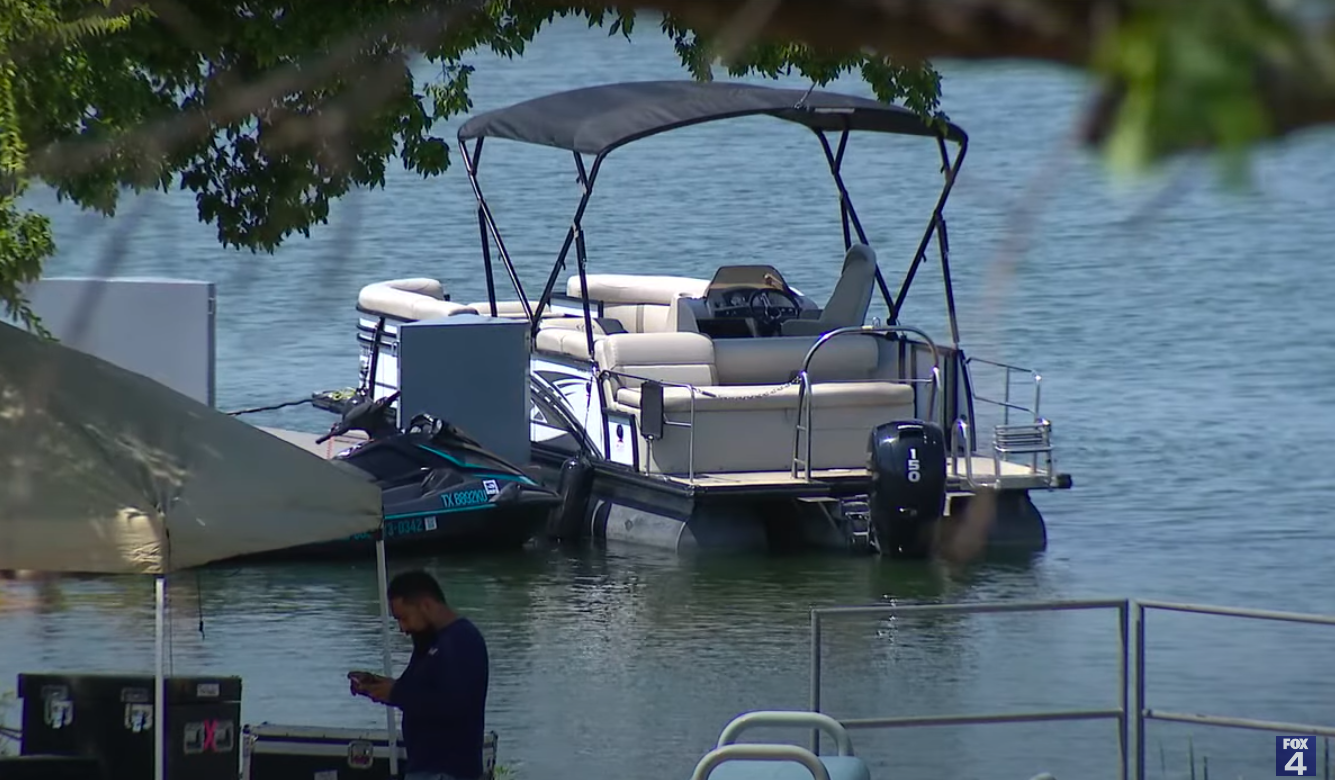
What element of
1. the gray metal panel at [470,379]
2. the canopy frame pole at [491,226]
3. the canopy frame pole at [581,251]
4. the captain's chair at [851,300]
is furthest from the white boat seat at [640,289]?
the gray metal panel at [470,379]

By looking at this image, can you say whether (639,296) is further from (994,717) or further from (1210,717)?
(1210,717)

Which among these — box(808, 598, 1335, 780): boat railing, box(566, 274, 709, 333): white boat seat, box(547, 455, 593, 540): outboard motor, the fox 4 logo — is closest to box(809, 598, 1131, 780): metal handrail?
box(808, 598, 1335, 780): boat railing

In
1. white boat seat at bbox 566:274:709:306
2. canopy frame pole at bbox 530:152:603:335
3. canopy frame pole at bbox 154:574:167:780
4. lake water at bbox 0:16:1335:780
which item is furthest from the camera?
white boat seat at bbox 566:274:709:306

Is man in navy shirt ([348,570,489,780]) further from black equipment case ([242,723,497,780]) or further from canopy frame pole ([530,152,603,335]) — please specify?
canopy frame pole ([530,152,603,335])

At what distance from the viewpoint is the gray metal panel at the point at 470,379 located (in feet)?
57.2

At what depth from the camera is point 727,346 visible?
17203 millimetres

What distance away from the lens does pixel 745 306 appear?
59.9 ft

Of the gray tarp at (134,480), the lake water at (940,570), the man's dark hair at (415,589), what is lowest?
the lake water at (940,570)

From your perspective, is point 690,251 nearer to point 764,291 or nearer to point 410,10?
point 764,291

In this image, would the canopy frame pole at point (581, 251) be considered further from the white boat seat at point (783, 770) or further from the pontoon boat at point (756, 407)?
the white boat seat at point (783, 770)

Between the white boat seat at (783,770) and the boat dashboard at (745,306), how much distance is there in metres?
11.9

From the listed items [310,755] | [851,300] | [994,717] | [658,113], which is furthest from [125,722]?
[851,300]

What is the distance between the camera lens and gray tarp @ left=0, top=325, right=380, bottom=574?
21.0 ft

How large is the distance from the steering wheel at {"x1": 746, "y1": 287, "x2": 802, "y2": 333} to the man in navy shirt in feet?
37.3
